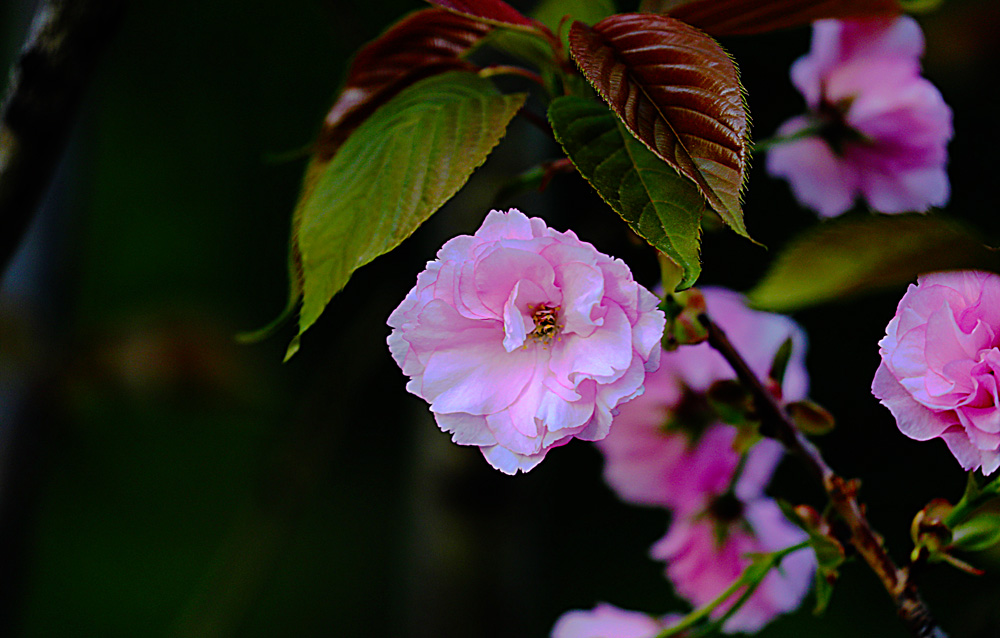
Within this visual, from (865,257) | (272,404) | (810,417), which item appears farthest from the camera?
(272,404)

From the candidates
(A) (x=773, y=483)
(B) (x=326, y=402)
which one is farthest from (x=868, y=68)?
(A) (x=773, y=483)

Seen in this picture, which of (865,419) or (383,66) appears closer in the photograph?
(383,66)

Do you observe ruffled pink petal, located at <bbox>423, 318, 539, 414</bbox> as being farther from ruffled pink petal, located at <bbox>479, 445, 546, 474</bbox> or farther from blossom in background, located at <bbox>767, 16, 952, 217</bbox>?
blossom in background, located at <bbox>767, 16, 952, 217</bbox>

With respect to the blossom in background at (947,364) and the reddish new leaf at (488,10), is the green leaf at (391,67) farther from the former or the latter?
the blossom in background at (947,364)

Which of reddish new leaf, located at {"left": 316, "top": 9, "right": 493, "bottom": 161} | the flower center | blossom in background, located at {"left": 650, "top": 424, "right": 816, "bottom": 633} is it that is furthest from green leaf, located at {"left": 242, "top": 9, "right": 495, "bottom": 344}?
blossom in background, located at {"left": 650, "top": 424, "right": 816, "bottom": 633}

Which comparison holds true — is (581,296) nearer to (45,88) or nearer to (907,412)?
(907,412)

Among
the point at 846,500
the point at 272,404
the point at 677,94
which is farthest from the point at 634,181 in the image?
the point at 272,404

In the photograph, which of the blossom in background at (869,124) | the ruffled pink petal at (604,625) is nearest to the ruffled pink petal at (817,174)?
the blossom in background at (869,124)

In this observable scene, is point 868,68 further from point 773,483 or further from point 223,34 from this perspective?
point 223,34
